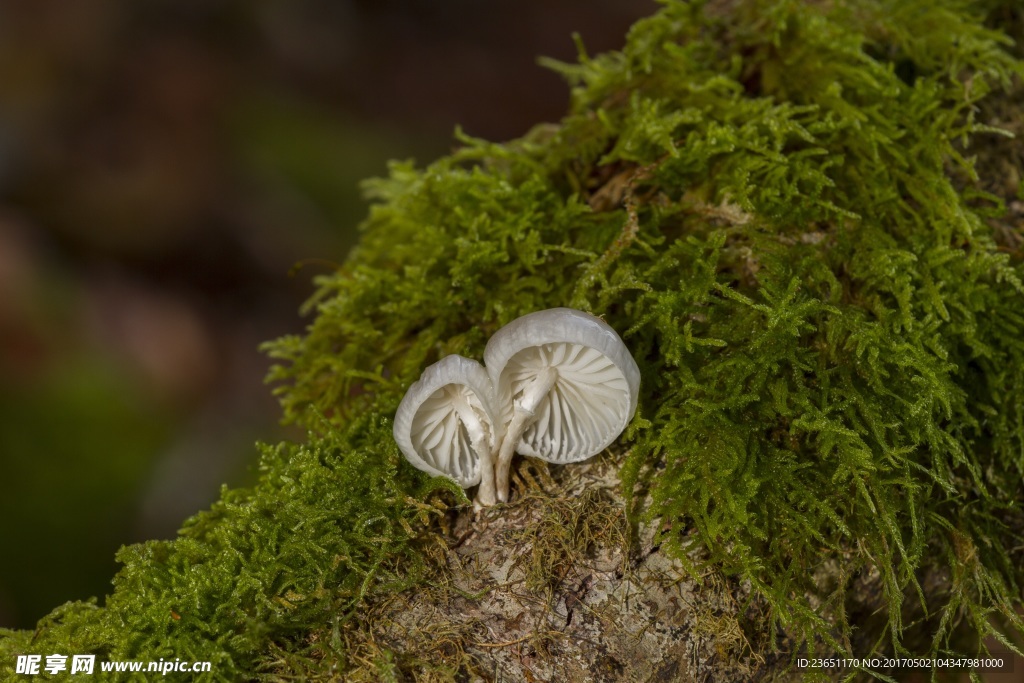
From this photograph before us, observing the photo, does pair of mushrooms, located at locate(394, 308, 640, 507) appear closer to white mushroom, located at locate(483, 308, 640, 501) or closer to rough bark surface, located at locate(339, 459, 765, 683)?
white mushroom, located at locate(483, 308, 640, 501)

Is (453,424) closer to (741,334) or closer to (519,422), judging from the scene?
(519,422)

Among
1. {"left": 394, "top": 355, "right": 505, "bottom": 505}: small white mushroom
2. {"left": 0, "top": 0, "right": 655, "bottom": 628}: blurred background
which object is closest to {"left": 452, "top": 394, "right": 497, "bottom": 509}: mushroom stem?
{"left": 394, "top": 355, "right": 505, "bottom": 505}: small white mushroom

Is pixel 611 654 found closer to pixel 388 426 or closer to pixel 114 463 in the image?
pixel 388 426

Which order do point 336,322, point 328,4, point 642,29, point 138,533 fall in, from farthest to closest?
1. point 328,4
2. point 138,533
3. point 642,29
4. point 336,322

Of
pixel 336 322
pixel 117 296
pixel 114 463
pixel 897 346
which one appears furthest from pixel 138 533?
pixel 897 346

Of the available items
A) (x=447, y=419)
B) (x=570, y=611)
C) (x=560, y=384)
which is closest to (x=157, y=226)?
(x=447, y=419)

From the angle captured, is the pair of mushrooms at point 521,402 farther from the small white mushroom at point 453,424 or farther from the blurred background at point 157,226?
the blurred background at point 157,226
